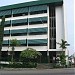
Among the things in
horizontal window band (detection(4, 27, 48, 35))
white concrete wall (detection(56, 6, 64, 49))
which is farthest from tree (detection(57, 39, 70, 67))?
horizontal window band (detection(4, 27, 48, 35))

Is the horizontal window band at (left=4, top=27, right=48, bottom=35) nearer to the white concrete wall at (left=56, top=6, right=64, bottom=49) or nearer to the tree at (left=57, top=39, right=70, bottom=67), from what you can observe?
the white concrete wall at (left=56, top=6, right=64, bottom=49)

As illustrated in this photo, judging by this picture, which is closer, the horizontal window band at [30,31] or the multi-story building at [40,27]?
the multi-story building at [40,27]

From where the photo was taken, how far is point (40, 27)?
72812 millimetres

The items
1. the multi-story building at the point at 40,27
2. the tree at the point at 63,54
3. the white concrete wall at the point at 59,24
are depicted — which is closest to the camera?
the tree at the point at 63,54

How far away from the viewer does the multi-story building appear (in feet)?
236

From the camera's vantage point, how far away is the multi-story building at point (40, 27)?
7188 centimetres

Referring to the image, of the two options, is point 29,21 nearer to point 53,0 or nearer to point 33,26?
point 33,26

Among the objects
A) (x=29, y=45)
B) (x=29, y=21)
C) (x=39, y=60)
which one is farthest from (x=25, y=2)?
(x=39, y=60)

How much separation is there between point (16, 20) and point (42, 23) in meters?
8.87

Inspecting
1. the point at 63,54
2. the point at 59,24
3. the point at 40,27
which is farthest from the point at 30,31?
the point at 63,54

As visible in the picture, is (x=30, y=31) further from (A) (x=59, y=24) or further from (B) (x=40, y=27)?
(A) (x=59, y=24)

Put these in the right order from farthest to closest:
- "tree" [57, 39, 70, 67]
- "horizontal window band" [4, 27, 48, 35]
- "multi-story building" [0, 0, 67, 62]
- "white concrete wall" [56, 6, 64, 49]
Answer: "horizontal window band" [4, 27, 48, 35] < "multi-story building" [0, 0, 67, 62] < "white concrete wall" [56, 6, 64, 49] < "tree" [57, 39, 70, 67]

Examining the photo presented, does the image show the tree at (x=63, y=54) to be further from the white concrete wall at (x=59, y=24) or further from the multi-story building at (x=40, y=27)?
the white concrete wall at (x=59, y=24)

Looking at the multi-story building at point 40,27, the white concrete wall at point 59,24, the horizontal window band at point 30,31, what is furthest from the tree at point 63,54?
the horizontal window band at point 30,31
